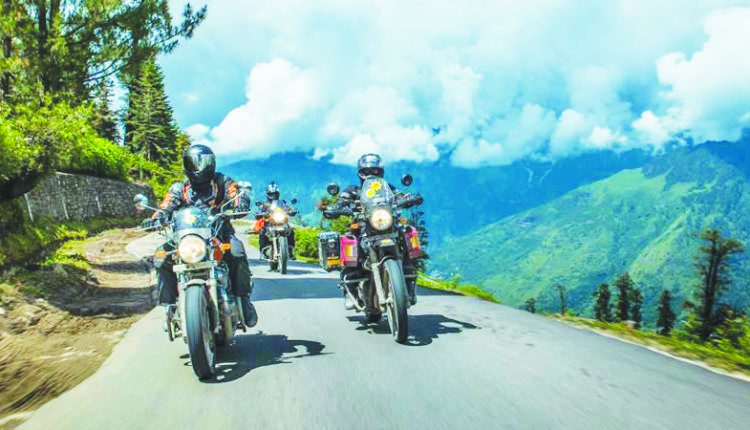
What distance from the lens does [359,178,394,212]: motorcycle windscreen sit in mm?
6941

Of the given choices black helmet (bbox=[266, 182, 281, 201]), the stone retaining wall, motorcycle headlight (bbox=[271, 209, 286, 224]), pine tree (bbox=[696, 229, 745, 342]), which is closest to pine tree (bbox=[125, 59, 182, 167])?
the stone retaining wall

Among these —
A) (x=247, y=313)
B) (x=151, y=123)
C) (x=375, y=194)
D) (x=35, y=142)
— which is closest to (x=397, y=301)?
(x=375, y=194)

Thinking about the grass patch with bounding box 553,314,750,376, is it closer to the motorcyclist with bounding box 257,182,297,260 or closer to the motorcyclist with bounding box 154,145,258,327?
the motorcyclist with bounding box 154,145,258,327

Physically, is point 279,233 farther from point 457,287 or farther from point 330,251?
point 330,251

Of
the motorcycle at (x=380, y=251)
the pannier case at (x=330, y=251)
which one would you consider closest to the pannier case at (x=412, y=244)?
the motorcycle at (x=380, y=251)

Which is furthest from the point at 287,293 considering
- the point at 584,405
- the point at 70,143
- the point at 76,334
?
the point at 584,405

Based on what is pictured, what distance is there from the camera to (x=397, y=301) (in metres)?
6.13

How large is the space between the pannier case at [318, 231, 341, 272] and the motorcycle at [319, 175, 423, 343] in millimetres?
22

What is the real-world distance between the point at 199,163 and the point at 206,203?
0.45 metres

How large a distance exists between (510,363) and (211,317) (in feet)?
9.16

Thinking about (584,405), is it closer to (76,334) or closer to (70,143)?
(76,334)

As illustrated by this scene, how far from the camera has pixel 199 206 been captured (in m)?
5.75

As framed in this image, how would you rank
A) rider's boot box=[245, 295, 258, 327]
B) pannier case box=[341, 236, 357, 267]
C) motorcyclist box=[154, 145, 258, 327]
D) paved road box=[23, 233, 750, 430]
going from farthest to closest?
pannier case box=[341, 236, 357, 267]
rider's boot box=[245, 295, 258, 327]
motorcyclist box=[154, 145, 258, 327]
paved road box=[23, 233, 750, 430]

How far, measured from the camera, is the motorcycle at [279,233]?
14.4 meters
